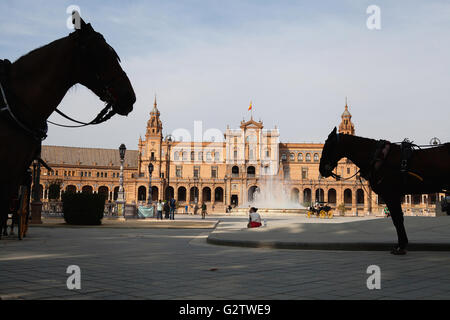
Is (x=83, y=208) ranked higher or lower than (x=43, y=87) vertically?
lower

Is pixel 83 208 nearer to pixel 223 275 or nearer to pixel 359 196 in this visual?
pixel 223 275

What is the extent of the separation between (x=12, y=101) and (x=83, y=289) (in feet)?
7.17

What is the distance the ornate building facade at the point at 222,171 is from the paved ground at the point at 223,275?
8188cm

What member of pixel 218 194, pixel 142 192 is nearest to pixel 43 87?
pixel 142 192

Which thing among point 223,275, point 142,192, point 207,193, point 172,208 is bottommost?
point 223,275

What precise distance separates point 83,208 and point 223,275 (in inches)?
660

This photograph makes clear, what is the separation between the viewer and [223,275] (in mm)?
5684

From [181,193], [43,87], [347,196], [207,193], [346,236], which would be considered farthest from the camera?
[181,193]

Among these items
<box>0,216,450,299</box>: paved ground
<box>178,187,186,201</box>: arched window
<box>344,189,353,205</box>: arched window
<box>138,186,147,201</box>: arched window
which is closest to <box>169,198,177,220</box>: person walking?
<box>0,216,450,299</box>: paved ground

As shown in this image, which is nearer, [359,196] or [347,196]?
[359,196]

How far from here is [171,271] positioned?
6023 mm

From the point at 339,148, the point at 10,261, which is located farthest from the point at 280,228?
the point at 10,261

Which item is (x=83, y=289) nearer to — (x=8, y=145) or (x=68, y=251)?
(x=8, y=145)
